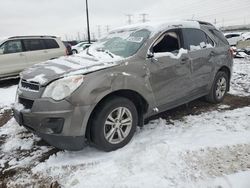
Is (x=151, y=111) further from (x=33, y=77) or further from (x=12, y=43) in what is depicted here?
(x=12, y=43)

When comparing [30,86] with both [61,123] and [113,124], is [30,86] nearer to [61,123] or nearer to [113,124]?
[61,123]

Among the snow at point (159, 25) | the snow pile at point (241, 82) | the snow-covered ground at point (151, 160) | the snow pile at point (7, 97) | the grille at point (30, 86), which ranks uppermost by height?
the snow at point (159, 25)

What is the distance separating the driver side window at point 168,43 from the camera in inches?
161

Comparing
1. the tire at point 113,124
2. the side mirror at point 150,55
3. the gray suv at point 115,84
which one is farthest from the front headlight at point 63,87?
the side mirror at point 150,55

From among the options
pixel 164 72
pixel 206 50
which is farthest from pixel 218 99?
pixel 164 72

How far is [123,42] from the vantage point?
422 centimetres

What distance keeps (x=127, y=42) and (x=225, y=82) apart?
267 centimetres

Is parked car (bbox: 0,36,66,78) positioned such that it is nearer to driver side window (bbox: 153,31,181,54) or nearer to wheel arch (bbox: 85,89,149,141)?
driver side window (bbox: 153,31,181,54)

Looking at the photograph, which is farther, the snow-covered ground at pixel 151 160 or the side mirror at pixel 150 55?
the side mirror at pixel 150 55

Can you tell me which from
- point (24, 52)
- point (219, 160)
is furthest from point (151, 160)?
point (24, 52)

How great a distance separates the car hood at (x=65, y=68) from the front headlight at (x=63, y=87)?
79 mm

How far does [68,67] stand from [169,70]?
161cm

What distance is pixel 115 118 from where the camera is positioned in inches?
137

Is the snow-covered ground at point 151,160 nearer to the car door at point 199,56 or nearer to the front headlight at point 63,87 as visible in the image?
the car door at point 199,56
